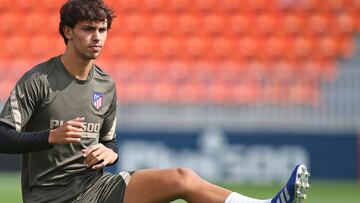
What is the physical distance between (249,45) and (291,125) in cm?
331

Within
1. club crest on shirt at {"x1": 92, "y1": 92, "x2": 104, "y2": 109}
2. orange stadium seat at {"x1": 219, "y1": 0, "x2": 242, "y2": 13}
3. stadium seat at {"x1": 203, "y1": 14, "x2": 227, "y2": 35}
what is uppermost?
orange stadium seat at {"x1": 219, "y1": 0, "x2": 242, "y2": 13}

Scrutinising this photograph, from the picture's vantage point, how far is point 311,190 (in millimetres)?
11898

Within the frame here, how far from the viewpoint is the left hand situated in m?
5.35

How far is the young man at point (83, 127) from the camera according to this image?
5328 mm

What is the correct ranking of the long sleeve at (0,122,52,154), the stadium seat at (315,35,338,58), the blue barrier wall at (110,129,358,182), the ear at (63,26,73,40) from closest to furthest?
the long sleeve at (0,122,52,154) → the ear at (63,26,73,40) → the blue barrier wall at (110,129,358,182) → the stadium seat at (315,35,338,58)

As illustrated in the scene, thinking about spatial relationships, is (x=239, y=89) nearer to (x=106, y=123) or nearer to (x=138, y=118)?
(x=138, y=118)

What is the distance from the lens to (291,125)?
13.6 meters

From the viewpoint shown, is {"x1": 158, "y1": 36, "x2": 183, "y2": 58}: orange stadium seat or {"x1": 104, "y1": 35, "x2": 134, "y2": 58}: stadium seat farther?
{"x1": 104, "y1": 35, "x2": 134, "y2": 58}: stadium seat

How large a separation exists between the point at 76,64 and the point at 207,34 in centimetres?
1135

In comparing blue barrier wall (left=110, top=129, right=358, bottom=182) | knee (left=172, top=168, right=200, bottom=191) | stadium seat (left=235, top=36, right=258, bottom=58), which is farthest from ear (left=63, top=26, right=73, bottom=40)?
stadium seat (left=235, top=36, right=258, bottom=58)

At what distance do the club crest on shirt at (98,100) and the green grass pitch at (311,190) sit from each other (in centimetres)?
411

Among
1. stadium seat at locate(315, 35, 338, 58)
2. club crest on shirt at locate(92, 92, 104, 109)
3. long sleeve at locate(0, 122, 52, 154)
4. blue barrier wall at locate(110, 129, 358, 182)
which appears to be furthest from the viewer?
stadium seat at locate(315, 35, 338, 58)

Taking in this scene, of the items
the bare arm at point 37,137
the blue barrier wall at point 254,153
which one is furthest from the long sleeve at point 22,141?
the blue barrier wall at point 254,153

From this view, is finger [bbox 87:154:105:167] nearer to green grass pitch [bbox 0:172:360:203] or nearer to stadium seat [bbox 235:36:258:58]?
green grass pitch [bbox 0:172:360:203]
